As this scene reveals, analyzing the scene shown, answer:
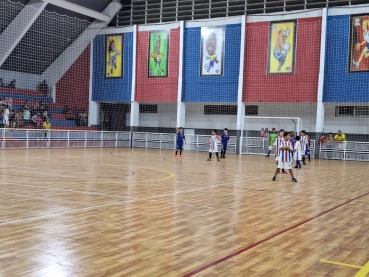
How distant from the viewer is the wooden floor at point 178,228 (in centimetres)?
507

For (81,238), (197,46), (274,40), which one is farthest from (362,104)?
(81,238)

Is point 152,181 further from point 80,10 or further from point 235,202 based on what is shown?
point 80,10

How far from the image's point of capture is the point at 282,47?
2834 cm

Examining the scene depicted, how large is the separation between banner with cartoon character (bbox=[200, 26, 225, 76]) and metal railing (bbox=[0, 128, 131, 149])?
786 centimetres

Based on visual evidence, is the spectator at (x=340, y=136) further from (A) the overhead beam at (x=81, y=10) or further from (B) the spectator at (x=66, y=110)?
(A) the overhead beam at (x=81, y=10)

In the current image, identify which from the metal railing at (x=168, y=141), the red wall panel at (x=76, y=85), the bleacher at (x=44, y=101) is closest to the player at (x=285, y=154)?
the metal railing at (x=168, y=141)

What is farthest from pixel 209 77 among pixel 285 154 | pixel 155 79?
pixel 285 154

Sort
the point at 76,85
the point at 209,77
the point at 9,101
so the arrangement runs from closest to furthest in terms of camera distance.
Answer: the point at 9,101
the point at 209,77
the point at 76,85

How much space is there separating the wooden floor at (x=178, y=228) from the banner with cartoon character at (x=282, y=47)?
54.2 ft

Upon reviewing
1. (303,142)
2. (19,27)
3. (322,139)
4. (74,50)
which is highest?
(19,27)

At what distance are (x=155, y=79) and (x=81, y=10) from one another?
693 centimetres

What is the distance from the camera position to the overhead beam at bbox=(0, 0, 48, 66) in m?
28.8

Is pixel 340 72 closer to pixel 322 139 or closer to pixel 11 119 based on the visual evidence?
pixel 322 139

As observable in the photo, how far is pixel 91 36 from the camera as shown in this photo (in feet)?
114
